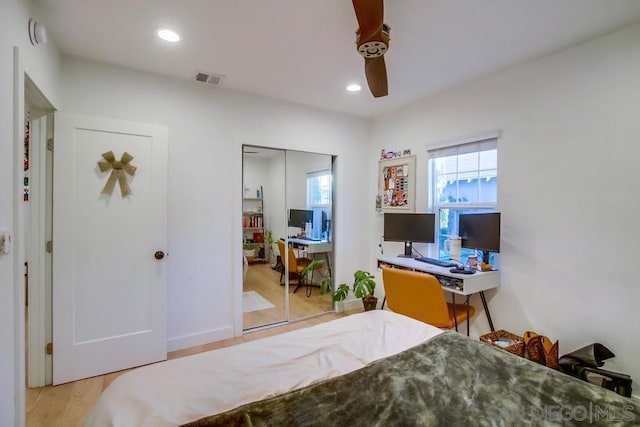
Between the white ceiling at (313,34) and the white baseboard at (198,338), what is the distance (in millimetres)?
2407

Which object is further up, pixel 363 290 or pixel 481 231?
pixel 481 231

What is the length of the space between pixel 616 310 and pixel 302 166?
297 centimetres

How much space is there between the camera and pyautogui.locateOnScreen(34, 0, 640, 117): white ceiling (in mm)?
1832

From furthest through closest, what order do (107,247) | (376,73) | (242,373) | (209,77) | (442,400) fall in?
1. (209,77)
2. (107,247)
3. (376,73)
4. (242,373)
5. (442,400)

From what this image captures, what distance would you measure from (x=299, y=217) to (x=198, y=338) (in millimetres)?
1644

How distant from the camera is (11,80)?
1.47 m

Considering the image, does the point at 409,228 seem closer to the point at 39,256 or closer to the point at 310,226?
the point at 310,226

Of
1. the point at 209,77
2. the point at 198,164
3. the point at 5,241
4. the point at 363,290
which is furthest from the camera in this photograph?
the point at 363,290

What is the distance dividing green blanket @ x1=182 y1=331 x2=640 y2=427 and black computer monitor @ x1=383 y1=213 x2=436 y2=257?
1.90m

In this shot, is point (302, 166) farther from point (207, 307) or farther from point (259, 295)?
point (207, 307)

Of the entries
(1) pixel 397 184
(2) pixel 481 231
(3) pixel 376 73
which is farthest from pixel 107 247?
(2) pixel 481 231

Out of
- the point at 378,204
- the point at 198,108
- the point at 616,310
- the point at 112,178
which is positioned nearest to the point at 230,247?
the point at 112,178

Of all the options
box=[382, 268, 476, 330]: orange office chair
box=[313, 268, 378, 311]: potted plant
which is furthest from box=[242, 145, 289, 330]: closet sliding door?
box=[382, 268, 476, 330]: orange office chair

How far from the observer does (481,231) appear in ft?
8.78
